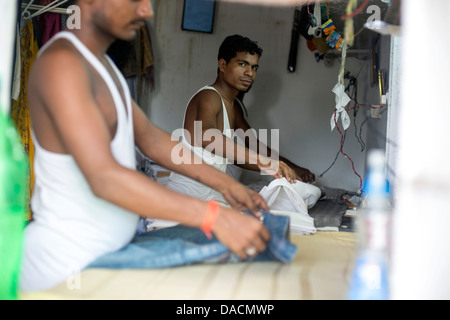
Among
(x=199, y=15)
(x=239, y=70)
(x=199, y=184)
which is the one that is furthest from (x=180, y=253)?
(x=199, y=15)

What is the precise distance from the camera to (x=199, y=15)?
5172mm

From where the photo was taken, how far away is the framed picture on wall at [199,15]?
5.16m

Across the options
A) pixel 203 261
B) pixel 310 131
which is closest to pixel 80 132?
pixel 203 261

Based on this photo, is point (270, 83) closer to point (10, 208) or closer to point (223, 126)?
point (223, 126)

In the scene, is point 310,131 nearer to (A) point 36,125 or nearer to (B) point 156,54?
(B) point 156,54

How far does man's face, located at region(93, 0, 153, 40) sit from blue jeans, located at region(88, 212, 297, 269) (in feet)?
2.34

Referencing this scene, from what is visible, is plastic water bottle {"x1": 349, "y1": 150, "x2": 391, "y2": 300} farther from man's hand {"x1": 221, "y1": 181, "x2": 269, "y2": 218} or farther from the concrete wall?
the concrete wall

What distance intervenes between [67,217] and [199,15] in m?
4.00

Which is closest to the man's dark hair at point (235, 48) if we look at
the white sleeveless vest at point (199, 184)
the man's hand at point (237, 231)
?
the white sleeveless vest at point (199, 184)

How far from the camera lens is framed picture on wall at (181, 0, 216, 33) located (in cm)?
516

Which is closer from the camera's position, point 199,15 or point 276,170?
point 276,170

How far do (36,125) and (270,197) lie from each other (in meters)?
1.65

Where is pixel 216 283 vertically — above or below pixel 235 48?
below

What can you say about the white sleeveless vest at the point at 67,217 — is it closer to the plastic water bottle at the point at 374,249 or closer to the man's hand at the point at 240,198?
the man's hand at the point at 240,198
